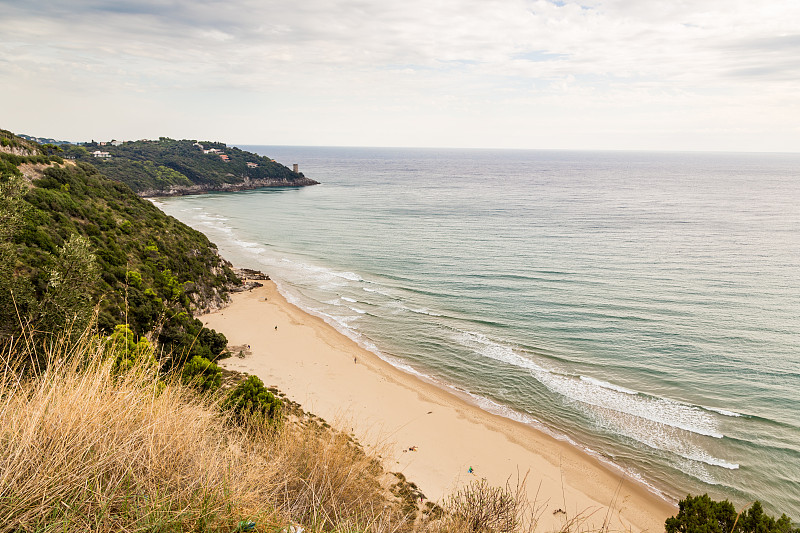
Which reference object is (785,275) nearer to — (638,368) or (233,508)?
(638,368)

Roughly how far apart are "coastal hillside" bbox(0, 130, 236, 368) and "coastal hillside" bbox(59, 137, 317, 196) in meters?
81.4

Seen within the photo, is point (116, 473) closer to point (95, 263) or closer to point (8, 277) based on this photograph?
point (8, 277)

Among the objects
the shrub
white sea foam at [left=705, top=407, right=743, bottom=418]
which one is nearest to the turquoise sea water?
white sea foam at [left=705, top=407, right=743, bottom=418]

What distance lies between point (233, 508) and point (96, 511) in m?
1.46

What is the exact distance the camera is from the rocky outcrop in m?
120

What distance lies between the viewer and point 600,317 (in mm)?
35969

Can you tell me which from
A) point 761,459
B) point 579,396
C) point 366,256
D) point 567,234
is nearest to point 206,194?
point 366,256

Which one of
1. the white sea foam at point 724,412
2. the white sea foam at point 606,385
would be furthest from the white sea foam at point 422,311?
the white sea foam at point 724,412

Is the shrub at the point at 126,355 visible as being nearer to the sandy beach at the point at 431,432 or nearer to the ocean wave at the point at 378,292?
the sandy beach at the point at 431,432

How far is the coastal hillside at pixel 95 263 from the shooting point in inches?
531

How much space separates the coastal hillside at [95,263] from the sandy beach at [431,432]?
4517mm

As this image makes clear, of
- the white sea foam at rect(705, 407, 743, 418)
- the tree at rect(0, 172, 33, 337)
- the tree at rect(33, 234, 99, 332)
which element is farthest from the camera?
the white sea foam at rect(705, 407, 743, 418)

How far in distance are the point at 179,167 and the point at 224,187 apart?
16643mm

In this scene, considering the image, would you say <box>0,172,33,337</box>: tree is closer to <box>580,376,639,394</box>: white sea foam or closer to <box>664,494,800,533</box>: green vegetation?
<box>664,494,800,533</box>: green vegetation
